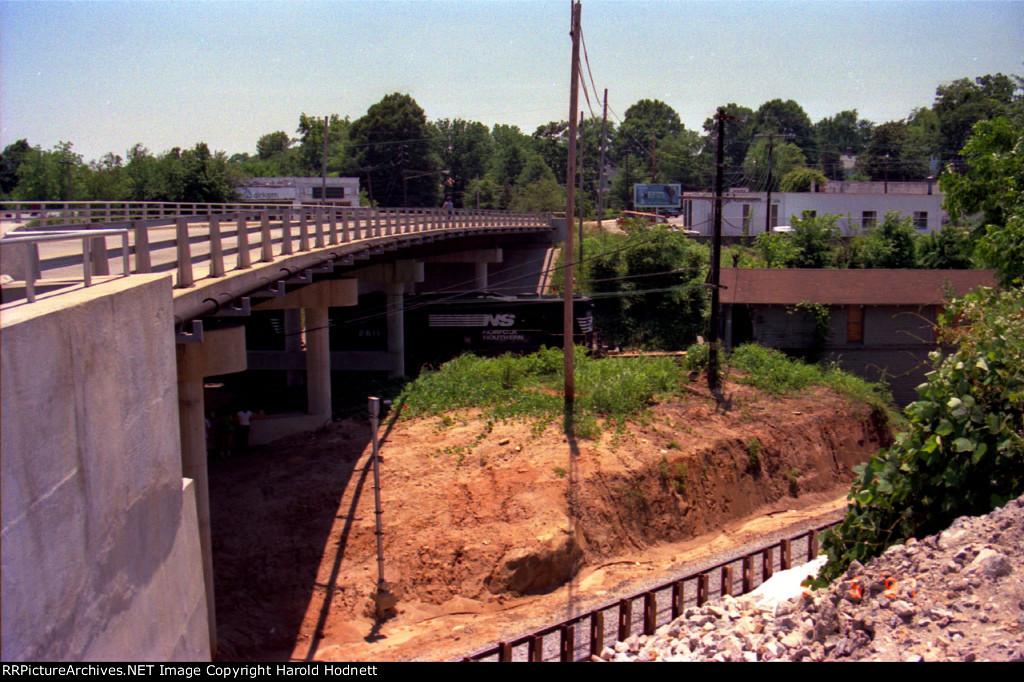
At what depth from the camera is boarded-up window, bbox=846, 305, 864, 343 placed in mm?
35219

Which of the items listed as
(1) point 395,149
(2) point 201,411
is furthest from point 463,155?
(2) point 201,411

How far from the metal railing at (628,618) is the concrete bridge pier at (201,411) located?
5.25m

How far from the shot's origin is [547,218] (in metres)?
63.6

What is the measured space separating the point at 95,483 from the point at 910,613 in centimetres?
734

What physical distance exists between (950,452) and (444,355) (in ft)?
82.1

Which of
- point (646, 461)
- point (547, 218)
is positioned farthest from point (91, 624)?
point (547, 218)

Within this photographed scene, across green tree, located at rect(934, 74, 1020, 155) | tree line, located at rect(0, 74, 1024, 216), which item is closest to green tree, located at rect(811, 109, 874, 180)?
tree line, located at rect(0, 74, 1024, 216)

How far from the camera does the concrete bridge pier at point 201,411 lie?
576 inches

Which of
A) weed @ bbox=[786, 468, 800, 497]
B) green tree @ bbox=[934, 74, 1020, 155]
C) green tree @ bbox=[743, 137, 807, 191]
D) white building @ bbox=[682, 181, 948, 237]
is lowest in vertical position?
weed @ bbox=[786, 468, 800, 497]

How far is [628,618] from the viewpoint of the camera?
45.3ft

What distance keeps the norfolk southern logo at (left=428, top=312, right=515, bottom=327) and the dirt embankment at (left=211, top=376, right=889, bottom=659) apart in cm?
845

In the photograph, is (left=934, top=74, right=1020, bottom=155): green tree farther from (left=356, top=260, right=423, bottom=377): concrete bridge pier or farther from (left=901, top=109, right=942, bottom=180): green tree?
(left=356, top=260, right=423, bottom=377): concrete bridge pier

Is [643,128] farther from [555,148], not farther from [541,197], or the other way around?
[541,197]
